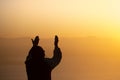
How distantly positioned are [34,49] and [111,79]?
45.9 metres

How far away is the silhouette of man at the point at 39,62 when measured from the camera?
356 inches

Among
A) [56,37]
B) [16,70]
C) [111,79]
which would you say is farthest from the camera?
[16,70]

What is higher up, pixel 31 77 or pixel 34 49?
pixel 34 49

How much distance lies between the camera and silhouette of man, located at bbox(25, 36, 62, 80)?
356 inches

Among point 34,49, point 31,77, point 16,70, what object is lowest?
point 16,70

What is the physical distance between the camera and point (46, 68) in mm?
9070

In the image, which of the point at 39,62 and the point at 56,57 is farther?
the point at 39,62

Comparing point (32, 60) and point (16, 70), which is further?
point (16, 70)

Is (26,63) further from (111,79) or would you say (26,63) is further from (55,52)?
(111,79)

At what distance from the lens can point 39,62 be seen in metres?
9.20

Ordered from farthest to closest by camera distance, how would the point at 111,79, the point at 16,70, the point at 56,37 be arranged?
the point at 16,70
the point at 111,79
the point at 56,37

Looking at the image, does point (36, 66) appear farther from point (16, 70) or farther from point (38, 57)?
point (16, 70)

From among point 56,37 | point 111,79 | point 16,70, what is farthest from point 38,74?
point 16,70

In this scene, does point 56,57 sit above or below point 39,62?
above
